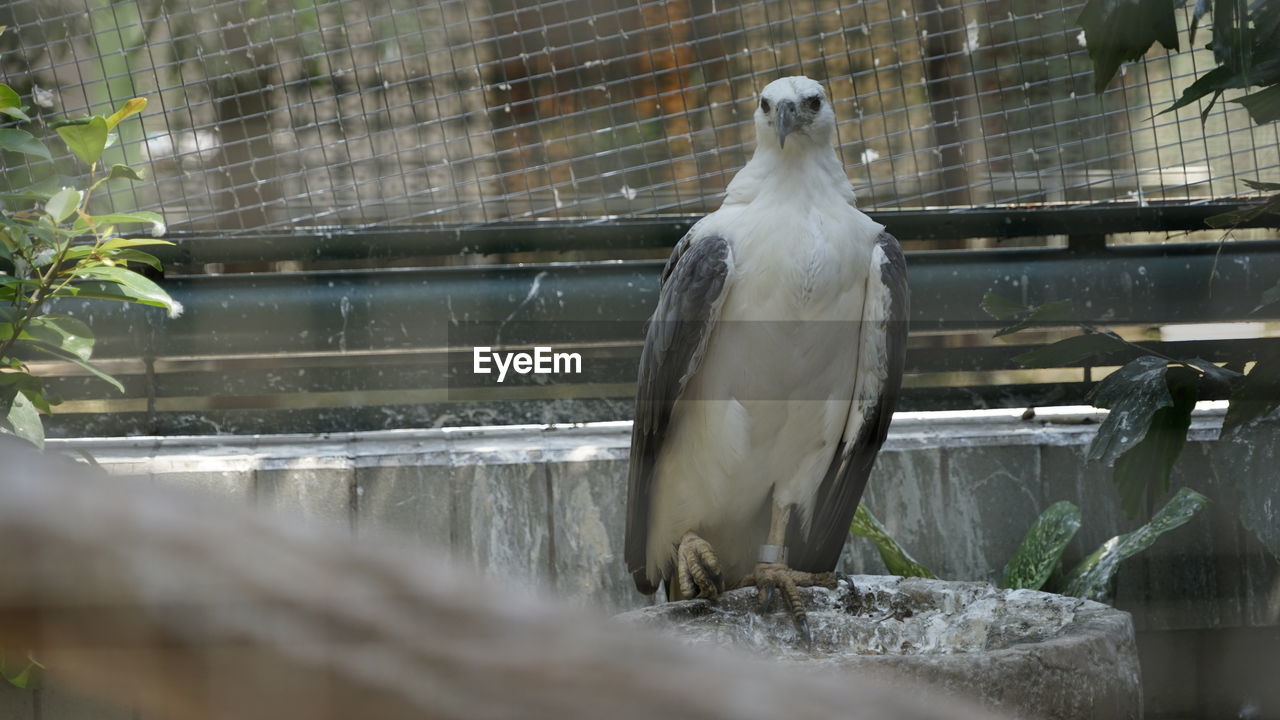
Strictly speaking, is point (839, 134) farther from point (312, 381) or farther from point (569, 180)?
point (312, 381)

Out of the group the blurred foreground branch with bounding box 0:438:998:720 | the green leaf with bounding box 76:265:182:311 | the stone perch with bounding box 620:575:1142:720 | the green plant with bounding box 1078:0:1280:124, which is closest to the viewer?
the blurred foreground branch with bounding box 0:438:998:720

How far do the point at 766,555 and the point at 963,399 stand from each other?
32.3 inches

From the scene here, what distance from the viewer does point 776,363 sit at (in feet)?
6.00

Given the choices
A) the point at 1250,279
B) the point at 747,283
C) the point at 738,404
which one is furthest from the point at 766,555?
the point at 1250,279

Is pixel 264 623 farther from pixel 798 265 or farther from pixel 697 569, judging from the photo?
pixel 697 569

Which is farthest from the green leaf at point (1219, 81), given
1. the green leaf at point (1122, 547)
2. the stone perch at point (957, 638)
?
the green leaf at point (1122, 547)

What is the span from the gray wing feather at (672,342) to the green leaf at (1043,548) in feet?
2.54

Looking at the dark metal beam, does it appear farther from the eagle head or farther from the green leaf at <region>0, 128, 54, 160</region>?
the green leaf at <region>0, 128, 54, 160</region>

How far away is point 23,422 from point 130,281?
26 cm

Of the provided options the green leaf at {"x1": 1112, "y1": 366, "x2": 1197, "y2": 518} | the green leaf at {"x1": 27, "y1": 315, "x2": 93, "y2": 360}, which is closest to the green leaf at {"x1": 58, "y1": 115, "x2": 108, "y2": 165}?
the green leaf at {"x1": 27, "y1": 315, "x2": 93, "y2": 360}

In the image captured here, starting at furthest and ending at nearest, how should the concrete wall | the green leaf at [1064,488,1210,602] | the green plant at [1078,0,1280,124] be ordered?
the concrete wall, the green leaf at [1064,488,1210,602], the green plant at [1078,0,1280,124]

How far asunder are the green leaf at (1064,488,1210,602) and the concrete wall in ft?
0.65

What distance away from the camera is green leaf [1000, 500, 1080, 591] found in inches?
82.1

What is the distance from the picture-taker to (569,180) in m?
2.43
